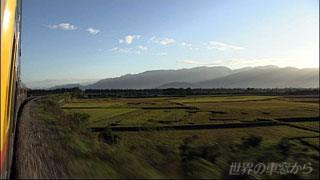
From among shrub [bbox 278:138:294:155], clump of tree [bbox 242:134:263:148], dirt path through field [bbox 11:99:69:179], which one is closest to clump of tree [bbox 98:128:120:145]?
dirt path through field [bbox 11:99:69:179]

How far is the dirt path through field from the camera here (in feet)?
13.4

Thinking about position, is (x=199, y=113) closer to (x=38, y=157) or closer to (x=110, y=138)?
(x=110, y=138)

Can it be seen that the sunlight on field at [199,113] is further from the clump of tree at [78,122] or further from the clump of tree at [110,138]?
the clump of tree at [110,138]

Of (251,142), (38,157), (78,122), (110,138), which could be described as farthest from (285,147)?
(78,122)

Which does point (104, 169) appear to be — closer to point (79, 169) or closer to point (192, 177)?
point (79, 169)

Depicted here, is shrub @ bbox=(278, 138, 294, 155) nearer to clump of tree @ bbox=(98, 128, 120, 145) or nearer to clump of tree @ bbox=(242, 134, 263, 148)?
clump of tree @ bbox=(242, 134, 263, 148)

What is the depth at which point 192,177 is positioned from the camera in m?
4.31

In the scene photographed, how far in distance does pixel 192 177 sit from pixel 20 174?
265cm

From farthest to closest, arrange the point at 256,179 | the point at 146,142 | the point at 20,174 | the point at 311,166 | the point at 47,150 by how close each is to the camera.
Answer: the point at 146,142 < the point at 47,150 < the point at 311,166 < the point at 256,179 < the point at 20,174

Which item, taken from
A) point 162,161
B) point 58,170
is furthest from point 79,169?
point 162,161

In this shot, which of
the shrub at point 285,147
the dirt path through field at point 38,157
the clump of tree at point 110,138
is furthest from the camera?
the clump of tree at point 110,138

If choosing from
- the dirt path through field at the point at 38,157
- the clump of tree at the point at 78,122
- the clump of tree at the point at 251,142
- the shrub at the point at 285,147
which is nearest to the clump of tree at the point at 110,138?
the clump of tree at the point at 78,122

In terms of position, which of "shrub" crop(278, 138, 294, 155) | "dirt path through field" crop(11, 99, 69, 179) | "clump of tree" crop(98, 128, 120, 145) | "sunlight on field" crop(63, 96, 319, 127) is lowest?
"sunlight on field" crop(63, 96, 319, 127)

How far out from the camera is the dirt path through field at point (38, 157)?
4098 millimetres
